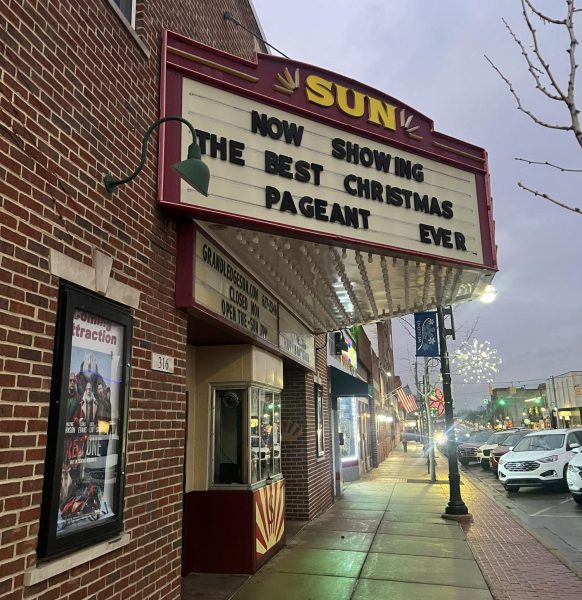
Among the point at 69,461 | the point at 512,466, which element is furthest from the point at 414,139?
the point at 512,466

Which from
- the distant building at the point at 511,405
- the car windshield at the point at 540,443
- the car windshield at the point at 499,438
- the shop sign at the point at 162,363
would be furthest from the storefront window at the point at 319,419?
the distant building at the point at 511,405

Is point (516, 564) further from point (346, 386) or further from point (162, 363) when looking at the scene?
point (346, 386)

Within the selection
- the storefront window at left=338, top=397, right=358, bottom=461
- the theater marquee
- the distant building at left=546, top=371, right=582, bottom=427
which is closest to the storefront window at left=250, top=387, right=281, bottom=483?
the theater marquee

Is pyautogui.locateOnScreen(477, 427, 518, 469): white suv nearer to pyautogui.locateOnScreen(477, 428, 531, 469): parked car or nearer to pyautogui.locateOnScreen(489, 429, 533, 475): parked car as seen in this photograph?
pyautogui.locateOnScreen(477, 428, 531, 469): parked car

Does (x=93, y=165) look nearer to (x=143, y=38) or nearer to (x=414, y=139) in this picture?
(x=143, y=38)

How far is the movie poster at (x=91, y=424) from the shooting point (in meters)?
3.69

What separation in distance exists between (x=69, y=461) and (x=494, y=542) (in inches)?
316

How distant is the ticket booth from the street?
176 inches

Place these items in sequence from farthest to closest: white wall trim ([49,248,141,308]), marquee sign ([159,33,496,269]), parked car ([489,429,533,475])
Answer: parked car ([489,429,533,475]) → marquee sign ([159,33,496,269]) → white wall trim ([49,248,141,308])

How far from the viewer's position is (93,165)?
13.8ft

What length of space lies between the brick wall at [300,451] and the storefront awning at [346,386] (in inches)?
115

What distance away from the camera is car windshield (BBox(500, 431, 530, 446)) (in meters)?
23.3

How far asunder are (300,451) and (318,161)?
6656 mm

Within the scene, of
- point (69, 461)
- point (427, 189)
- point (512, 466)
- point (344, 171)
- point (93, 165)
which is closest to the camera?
point (69, 461)
